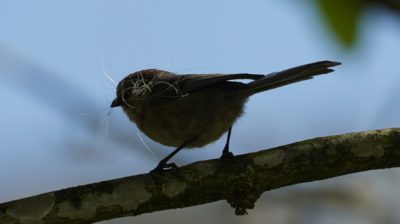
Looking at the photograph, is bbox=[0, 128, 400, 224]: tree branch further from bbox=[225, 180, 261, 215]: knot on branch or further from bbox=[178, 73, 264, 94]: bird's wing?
bbox=[178, 73, 264, 94]: bird's wing

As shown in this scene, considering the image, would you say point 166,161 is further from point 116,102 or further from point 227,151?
point 116,102

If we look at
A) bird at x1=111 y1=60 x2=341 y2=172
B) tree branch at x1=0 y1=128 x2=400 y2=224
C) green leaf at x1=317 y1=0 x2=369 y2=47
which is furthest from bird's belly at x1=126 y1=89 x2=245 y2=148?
green leaf at x1=317 y1=0 x2=369 y2=47

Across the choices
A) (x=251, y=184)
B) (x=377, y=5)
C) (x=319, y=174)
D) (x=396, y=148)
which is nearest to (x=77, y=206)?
(x=251, y=184)

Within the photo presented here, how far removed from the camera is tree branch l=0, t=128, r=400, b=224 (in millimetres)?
2939

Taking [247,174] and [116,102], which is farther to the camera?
[116,102]

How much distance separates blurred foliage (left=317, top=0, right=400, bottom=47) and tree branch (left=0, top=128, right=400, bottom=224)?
1937 millimetres

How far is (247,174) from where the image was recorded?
3.04 metres

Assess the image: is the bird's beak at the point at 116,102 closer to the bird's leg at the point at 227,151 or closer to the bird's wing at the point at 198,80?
the bird's wing at the point at 198,80

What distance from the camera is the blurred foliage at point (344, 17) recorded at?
1.04 meters

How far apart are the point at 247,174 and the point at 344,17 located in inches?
79.5

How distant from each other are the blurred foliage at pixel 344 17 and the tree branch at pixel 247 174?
1.94m

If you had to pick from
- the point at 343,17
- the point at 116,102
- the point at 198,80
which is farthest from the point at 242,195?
the point at 343,17

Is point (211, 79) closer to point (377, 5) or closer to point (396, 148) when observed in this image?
point (396, 148)

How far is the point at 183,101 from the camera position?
399cm
